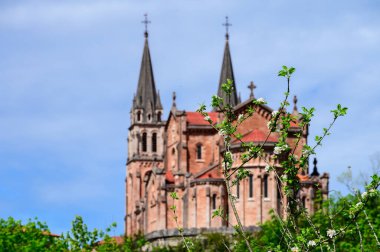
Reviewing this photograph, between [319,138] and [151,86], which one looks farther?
[151,86]

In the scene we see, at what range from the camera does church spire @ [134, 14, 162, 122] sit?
123500mm

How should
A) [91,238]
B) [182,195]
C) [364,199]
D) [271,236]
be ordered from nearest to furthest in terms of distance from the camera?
[364,199], [91,238], [271,236], [182,195]

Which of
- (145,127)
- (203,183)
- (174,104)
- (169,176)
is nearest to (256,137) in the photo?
(203,183)

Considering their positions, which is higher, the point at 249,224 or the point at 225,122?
the point at 249,224

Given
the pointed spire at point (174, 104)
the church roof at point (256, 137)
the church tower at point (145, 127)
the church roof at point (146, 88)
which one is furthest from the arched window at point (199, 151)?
the church roof at point (146, 88)

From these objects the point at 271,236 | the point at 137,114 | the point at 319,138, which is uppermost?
the point at 137,114

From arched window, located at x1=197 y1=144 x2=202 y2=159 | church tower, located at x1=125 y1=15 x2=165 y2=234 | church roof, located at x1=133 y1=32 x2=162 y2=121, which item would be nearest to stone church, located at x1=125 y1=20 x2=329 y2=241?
arched window, located at x1=197 y1=144 x2=202 y2=159

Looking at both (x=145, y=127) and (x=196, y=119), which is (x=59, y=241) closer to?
(x=196, y=119)

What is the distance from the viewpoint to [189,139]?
95.6 metres

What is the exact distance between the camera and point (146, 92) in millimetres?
123938

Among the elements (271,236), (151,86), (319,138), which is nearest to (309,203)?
(271,236)

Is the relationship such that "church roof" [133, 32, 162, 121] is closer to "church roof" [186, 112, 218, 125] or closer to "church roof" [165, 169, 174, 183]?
"church roof" [186, 112, 218, 125]

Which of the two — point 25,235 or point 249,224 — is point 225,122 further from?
point 249,224

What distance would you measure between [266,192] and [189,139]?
14.0 meters
